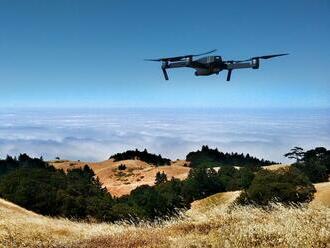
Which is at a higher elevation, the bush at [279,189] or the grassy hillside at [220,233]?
the grassy hillside at [220,233]

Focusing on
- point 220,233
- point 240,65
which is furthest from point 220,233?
point 240,65

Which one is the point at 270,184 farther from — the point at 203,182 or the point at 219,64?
the point at 219,64

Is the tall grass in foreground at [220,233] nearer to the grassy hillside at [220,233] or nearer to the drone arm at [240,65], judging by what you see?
the grassy hillside at [220,233]

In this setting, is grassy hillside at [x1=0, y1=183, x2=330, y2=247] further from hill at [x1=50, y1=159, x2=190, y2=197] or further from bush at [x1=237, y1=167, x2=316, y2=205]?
hill at [x1=50, y1=159, x2=190, y2=197]

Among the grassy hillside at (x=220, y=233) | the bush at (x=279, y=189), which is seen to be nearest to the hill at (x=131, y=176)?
the bush at (x=279, y=189)

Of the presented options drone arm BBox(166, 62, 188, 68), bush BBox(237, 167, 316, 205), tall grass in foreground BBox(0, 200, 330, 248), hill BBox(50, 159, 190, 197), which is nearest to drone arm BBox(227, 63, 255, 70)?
drone arm BBox(166, 62, 188, 68)
